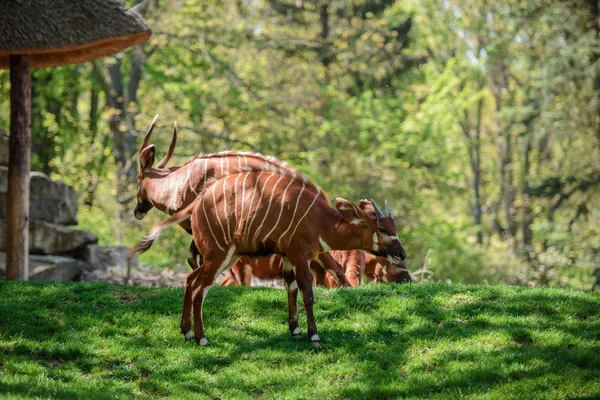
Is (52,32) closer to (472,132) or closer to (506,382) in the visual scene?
(506,382)

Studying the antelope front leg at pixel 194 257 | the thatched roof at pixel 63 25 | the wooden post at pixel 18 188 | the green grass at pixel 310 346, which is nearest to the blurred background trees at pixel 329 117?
the thatched roof at pixel 63 25

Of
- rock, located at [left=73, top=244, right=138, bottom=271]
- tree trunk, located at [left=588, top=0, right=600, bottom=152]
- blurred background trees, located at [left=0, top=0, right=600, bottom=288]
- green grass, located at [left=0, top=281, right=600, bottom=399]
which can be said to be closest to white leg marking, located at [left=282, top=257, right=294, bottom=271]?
green grass, located at [left=0, top=281, right=600, bottom=399]

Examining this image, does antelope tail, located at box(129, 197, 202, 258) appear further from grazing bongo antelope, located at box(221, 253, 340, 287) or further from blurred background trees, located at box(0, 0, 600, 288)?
blurred background trees, located at box(0, 0, 600, 288)

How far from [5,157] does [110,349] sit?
21.8ft

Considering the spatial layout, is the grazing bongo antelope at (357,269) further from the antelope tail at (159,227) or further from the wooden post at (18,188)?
the wooden post at (18,188)

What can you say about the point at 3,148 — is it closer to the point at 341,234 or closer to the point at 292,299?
the point at 292,299

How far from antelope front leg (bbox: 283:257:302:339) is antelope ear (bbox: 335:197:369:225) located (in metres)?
0.82

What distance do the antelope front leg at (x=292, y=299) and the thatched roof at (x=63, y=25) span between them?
5675 millimetres

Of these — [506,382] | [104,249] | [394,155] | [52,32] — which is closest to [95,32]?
[52,32]

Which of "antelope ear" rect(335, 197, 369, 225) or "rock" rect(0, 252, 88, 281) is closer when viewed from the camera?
"antelope ear" rect(335, 197, 369, 225)

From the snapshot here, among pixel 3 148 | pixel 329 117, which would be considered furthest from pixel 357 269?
pixel 329 117

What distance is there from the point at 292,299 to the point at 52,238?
772cm

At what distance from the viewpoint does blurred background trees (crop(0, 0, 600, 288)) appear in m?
22.9

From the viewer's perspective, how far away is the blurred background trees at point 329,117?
2289cm
